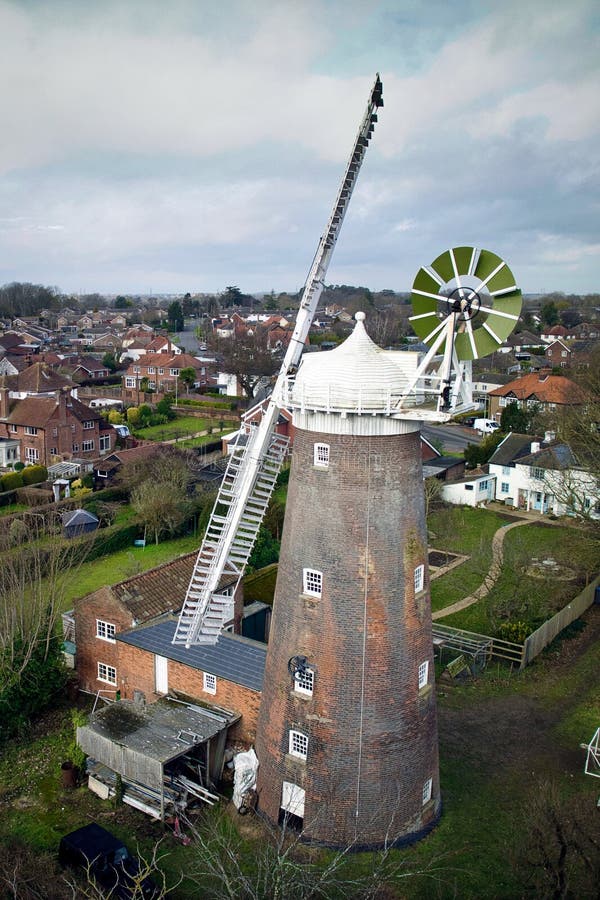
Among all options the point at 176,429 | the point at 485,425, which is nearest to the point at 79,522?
the point at 176,429

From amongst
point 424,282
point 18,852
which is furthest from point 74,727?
point 424,282

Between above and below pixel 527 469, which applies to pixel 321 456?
above

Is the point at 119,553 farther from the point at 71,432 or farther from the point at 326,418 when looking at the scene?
the point at 326,418

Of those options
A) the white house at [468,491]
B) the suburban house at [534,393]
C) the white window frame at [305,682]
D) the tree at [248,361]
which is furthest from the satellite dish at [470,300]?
the tree at [248,361]

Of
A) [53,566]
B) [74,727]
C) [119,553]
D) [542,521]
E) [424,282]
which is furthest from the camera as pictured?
[542,521]

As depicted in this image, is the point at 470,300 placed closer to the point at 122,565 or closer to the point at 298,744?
the point at 298,744

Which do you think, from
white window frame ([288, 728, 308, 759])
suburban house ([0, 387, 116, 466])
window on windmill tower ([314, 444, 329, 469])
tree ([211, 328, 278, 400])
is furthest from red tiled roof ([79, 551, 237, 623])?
tree ([211, 328, 278, 400])
